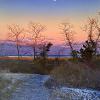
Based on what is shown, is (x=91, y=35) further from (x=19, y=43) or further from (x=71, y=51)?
(x=19, y=43)

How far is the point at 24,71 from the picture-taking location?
10.6m

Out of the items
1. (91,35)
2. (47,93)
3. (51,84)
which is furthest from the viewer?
(91,35)

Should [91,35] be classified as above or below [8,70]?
above

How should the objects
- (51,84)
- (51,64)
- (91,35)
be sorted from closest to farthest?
(51,84)
(51,64)
(91,35)

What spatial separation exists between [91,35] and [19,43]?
2.45 meters

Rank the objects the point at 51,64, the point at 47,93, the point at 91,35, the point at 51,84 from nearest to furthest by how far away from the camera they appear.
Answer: the point at 47,93, the point at 51,84, the point at 51,64, the point at 91,35

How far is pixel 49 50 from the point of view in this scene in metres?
10.5

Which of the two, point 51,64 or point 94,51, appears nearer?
point 51,64

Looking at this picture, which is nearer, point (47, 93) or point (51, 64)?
point (47, 93)

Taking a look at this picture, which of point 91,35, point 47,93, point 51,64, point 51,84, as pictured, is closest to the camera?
point 47,93

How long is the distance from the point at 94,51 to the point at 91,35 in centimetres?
56

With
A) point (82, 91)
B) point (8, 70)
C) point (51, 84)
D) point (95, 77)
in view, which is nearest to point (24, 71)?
point (8, 70)

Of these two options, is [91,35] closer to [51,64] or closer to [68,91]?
[51,64]

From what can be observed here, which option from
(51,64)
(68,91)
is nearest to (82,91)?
(68,91)
